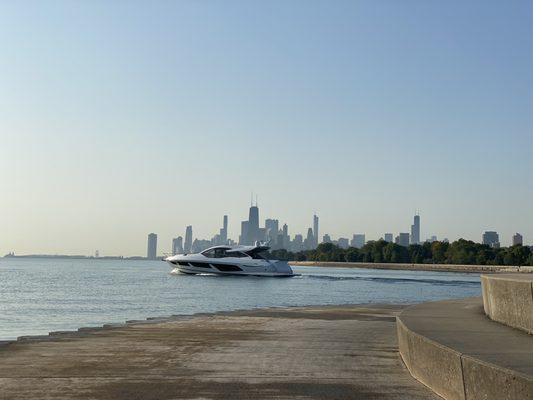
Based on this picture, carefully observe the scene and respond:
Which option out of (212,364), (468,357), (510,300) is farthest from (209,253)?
(468,357)

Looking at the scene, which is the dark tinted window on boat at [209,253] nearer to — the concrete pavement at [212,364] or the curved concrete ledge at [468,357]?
the concrete pavement at [212,364]

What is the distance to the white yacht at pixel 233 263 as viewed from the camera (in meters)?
99.2

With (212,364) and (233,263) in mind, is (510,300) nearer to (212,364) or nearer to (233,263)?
(212,364)

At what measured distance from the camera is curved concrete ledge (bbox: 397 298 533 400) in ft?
22.8

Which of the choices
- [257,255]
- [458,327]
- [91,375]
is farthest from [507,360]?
[257,255]

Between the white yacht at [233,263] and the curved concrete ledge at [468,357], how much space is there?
8645cm

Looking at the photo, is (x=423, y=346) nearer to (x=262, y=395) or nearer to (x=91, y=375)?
(x=262, y=395)

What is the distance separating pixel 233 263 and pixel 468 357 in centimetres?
9193

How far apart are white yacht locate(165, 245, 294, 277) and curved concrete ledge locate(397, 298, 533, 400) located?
8645 centimetres

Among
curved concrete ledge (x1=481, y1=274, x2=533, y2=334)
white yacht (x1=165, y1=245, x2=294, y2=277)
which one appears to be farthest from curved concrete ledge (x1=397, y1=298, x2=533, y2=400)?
white yacht (x1=165, y1=245, x2=294, y2=277)

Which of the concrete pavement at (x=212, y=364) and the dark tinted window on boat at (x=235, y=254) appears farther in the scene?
the dark tinted window on boat at (x=235, y=254)

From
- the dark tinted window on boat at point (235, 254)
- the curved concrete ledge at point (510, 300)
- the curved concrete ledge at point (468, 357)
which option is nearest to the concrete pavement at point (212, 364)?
the curved concrete ledge at point (468, 357)

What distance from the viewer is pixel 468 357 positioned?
777cm

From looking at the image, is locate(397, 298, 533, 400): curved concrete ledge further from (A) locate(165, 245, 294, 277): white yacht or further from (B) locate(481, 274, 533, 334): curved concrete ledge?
(A) locate(165, 245, 294, 277): white yacht
